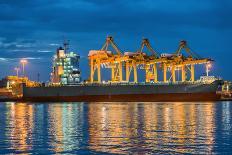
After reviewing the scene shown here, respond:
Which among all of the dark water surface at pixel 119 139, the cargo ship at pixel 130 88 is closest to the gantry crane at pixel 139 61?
the cargo ship at pixel 130 88

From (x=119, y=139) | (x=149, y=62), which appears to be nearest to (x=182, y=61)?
(x=149, y=62)

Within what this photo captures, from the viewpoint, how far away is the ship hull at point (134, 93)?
8912 centimetres

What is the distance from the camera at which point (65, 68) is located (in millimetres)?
108188

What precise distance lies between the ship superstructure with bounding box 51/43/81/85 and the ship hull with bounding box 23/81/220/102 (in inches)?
411

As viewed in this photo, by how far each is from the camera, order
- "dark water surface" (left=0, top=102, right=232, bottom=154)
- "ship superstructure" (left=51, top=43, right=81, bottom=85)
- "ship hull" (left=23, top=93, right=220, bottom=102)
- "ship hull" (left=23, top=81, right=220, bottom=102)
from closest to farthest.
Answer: "dark water surface" (left=0, top=102, right=232, bottom=154) → "ship hull" (left=23, top=93, right=220, bottom=102) → "ship hull" (left=23, top=81, right=220, bottom=102) → "ship superstructure" (left=51, top=43, right=81, bottom=85)

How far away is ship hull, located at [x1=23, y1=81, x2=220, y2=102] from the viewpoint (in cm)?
8912

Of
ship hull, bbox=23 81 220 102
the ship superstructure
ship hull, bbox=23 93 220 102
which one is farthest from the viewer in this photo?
the ship superstructure

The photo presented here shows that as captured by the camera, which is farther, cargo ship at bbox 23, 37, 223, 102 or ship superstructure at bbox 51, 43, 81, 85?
ship superstructure at bbox 51, 43, 81, 85

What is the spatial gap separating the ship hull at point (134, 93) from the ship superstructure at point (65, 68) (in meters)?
10.4

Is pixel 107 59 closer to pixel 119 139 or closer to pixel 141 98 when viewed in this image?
pixel 141 98

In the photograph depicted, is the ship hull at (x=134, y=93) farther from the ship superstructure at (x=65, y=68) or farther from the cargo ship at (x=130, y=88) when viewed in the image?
the ship superstructure at (x=65, y=68)

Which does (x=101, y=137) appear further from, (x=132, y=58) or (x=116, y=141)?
(x=132, y=58)

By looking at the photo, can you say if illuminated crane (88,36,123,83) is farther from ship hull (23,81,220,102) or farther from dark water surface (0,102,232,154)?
dark water surface (0,102,232,154)

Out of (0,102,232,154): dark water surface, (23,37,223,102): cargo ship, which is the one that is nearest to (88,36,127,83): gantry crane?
(23,37,223,102): cargo ship
